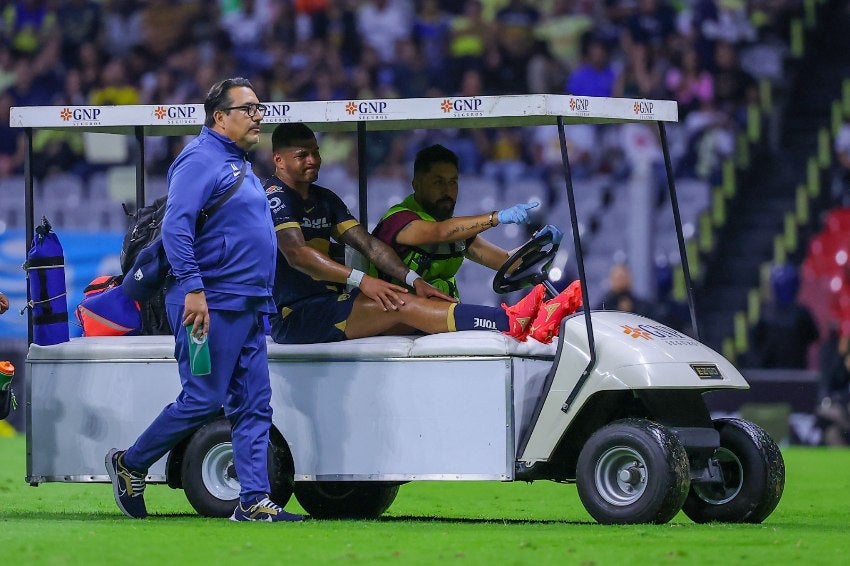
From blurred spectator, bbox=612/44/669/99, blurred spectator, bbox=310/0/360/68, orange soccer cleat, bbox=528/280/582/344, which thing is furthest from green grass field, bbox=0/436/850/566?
blurred spectator, bbox=310/0/360/68

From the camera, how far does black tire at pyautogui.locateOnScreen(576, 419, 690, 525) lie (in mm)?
8391

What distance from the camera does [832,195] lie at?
19000 millimetres

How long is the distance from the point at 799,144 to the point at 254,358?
13.1m

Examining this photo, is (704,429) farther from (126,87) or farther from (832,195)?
(126,87)

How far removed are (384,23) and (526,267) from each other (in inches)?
518

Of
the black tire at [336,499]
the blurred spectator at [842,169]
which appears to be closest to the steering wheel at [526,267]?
the black tire at [336,499]

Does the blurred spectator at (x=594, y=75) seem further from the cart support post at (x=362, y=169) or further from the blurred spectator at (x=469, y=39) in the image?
the cart support post at (x=362, y=169)

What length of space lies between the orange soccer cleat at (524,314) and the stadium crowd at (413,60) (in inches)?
393

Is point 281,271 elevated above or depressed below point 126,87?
below

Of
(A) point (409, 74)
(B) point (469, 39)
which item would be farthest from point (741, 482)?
(B) point (469, 39)

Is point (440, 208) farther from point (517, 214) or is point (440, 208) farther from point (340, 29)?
point (340, 29)

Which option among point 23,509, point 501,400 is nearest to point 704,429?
point 501,400

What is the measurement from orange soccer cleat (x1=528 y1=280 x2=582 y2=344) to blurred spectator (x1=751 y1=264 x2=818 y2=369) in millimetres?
8960

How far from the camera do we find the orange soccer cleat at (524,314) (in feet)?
29.6
